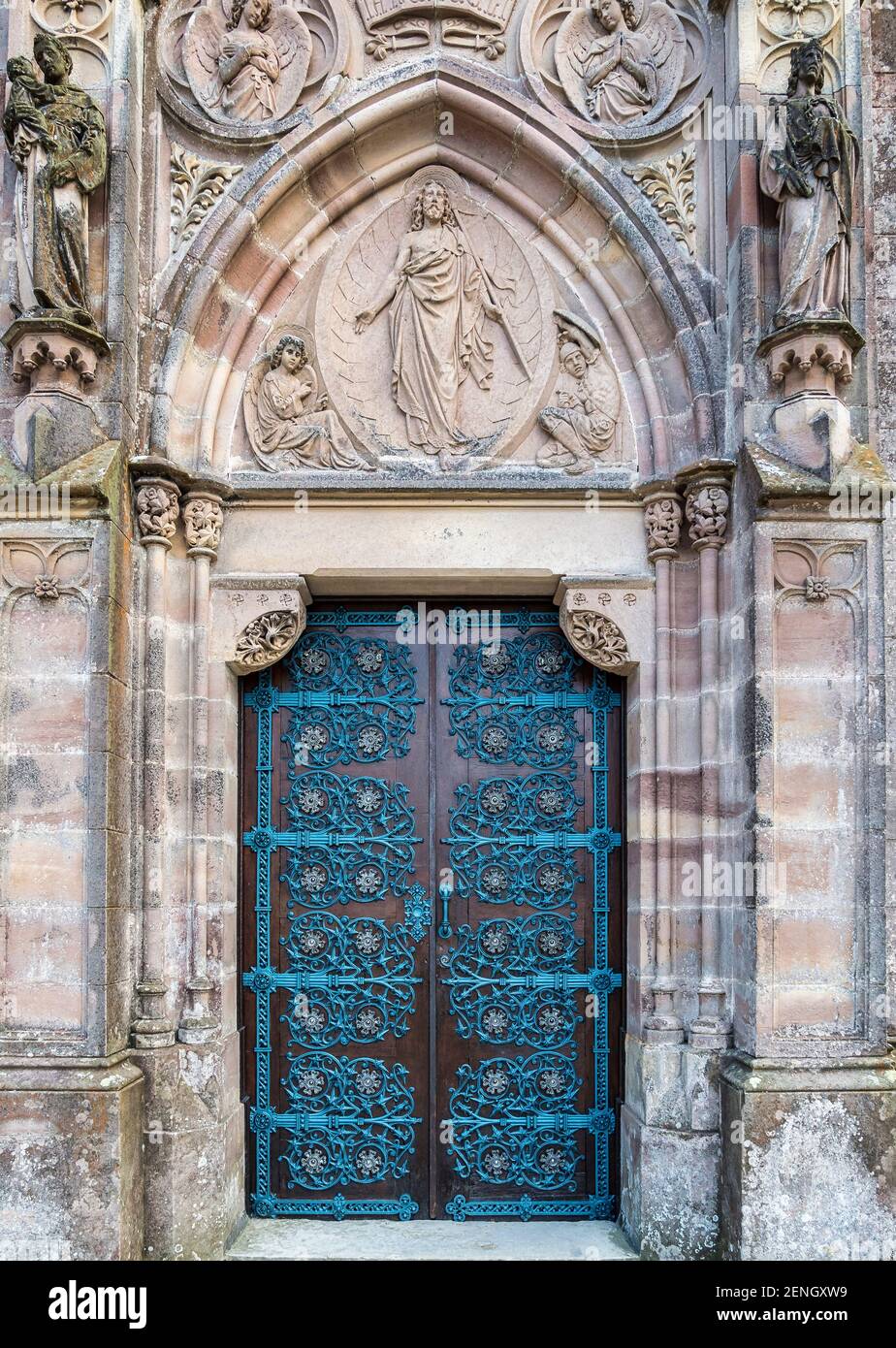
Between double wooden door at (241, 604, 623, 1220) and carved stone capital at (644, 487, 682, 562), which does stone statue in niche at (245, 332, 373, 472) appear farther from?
carved stone capital at (644, 487, 682, 562)

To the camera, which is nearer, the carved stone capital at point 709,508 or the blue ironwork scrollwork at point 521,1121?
the carved stone capital at point 709,508

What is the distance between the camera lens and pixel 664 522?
5645 millimetres

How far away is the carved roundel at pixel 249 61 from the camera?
577 centimetres

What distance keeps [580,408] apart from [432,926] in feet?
8.68

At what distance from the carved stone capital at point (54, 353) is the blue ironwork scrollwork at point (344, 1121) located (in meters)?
3.36

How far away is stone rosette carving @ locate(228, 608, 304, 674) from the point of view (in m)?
5.73

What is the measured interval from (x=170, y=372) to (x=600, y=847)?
3.08 metres

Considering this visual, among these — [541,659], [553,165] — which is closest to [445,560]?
[541,659]

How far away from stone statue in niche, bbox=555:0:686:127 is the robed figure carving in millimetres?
2286

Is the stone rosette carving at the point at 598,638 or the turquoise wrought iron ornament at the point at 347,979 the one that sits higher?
the stone rosette carving at the point at 598,638

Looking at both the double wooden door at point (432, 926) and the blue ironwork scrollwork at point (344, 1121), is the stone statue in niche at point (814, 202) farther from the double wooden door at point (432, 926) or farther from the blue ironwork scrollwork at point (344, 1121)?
the blue ironwork scrollwork at point (344, 1121)

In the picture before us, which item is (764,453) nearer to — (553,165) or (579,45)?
(553,165)

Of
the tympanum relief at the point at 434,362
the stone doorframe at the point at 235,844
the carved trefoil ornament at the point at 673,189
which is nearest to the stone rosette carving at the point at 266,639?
the stone doorframe at the point at 235,844

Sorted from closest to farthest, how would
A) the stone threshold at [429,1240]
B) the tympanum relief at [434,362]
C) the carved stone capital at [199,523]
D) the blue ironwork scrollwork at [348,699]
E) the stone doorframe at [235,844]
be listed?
the stone doorframe at [235,844], the stone threshold at [429,1240], the carved stone capital at [199,523], the tympanum relief at [434,362], the blue ironwork scrollwork at [348,699]
